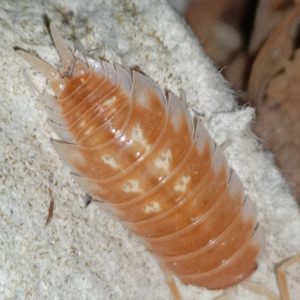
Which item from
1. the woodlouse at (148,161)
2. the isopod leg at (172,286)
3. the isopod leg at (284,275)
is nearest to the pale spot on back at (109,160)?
the woodlouse at (148,161)

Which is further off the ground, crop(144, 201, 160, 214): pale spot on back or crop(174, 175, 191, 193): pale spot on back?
crop(174, 175, 191, 193): pale spot on back

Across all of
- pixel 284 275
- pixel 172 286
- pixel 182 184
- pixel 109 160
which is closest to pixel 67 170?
pixel 109 160

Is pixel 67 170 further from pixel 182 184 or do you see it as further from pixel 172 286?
pixel 172 286

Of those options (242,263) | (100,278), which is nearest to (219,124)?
(242,263)

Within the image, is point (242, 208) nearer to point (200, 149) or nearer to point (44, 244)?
point (200, 149)

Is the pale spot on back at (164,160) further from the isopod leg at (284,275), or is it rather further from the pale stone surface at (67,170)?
the isopod leg at (284,275)

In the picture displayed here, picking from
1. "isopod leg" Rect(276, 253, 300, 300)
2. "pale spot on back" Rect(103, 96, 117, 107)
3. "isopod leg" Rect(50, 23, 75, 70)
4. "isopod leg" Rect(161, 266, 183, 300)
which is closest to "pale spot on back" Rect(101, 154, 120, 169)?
"pale spot on back" Rect(103, 96, 117, 107)

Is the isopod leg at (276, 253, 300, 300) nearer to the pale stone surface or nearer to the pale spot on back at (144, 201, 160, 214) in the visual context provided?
the pale stone surface
